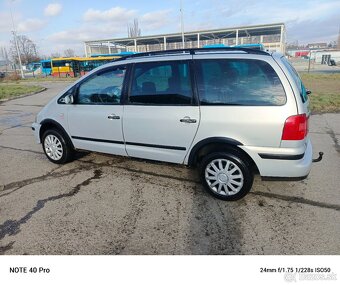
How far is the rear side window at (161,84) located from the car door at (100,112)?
269mm

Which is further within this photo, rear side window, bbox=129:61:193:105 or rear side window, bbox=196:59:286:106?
rear side window, bbox=129:61:193:105

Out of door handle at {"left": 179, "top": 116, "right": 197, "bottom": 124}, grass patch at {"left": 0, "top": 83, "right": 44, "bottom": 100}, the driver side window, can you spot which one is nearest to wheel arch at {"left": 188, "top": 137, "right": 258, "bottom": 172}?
door handle at {"left": 179, "top": 116, "right": 197, "bottom": 124}

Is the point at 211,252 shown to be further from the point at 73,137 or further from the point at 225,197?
the point at 73,137

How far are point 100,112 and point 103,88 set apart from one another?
38 centimetres

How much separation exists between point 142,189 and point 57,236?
125 centimetres

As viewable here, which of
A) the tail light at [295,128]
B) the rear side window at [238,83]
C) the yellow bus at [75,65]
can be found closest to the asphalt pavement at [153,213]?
the tail light at [295,128]

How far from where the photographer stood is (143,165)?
434 cm

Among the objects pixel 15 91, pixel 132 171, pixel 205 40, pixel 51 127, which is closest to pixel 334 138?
pixel 132 171

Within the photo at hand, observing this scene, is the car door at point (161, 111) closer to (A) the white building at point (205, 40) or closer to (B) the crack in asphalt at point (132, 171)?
(B) the crack in asphalt at point (132, 171)

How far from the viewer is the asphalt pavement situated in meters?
2.48

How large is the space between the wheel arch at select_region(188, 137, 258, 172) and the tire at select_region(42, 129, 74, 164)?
2.26 meters

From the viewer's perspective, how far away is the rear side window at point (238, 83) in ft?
9.15

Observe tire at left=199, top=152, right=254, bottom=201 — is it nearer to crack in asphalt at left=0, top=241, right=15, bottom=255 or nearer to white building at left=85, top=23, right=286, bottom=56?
crack in asphalt at left=0, top=241, right=15, bottom=255

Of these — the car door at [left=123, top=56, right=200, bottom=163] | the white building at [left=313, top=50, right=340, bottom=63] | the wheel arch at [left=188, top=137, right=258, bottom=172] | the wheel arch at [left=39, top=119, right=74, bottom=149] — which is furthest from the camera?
the white building at [left=313, top=50, right=340, bottom=63]
